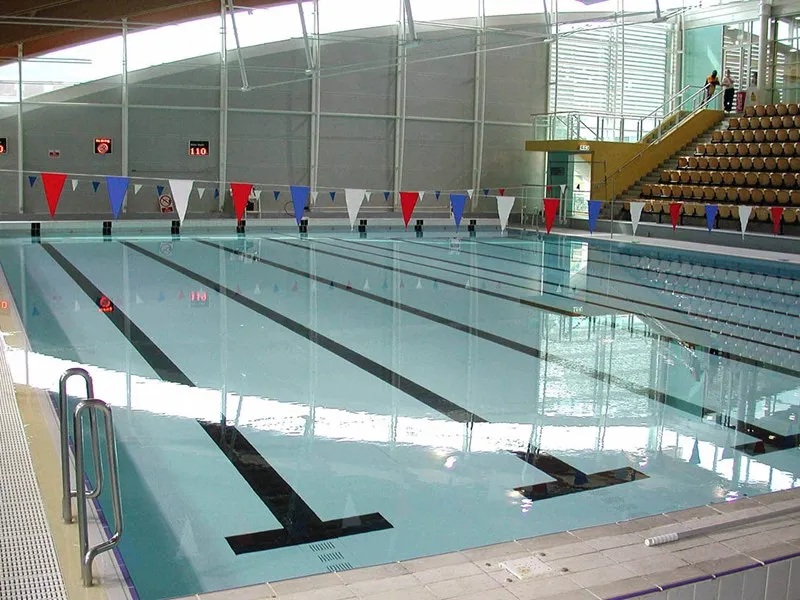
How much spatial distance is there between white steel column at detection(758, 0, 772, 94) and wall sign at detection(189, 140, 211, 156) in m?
14.0

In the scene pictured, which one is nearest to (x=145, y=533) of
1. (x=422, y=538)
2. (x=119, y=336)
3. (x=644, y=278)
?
(x=422, y=538)

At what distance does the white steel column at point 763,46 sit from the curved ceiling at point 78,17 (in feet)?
39.5

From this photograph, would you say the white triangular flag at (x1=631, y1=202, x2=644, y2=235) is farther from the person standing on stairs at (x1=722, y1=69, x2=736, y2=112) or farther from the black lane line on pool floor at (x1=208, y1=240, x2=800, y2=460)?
the black lane line on pool floor at (x1=208, y1=240, x2=800, y2=460)

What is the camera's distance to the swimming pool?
12.2 feet

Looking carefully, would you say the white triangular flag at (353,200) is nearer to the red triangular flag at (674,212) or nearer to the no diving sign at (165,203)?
the red triangular flag at (674,212)

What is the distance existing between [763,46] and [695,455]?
20.4 m

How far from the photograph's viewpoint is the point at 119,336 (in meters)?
7.53

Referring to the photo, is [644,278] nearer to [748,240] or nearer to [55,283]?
[748,240]

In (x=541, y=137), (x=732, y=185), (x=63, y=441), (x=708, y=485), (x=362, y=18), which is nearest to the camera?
(x=63, y=441)

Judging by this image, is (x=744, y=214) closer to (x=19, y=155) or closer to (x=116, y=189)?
(x=116, y=189)

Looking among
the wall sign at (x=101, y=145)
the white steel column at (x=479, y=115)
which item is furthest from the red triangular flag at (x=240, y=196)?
the white steel column at (x=479, y=115)

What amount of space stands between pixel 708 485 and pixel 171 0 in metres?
16.5

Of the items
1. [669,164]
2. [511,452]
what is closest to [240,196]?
[511,452]

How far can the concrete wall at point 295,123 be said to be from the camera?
66.1 feet
